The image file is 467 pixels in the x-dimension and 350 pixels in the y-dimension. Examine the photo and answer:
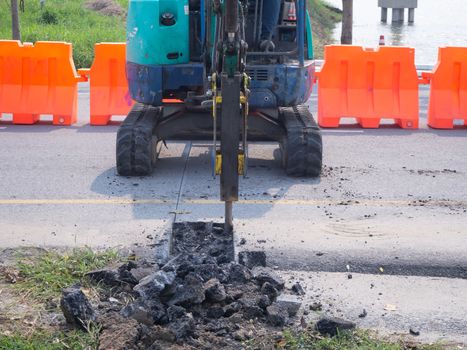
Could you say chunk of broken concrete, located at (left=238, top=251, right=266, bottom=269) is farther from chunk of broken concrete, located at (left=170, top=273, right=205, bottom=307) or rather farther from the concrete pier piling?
the concrete pier piling

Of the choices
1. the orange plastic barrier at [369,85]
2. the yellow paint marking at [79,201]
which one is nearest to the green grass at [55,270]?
the yellow paint marking at [79,201]

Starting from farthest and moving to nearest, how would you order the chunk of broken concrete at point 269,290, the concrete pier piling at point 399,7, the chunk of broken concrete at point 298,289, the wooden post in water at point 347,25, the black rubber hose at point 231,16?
the concrete pier piling at point 399,7 < the wooden post in water at point 347,25 < the black rubber hose at point 231,16 < the chunk of broken concrete at point 298,289 < the chunk of broken concrete at point 269,290

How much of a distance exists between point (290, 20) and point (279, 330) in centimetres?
554

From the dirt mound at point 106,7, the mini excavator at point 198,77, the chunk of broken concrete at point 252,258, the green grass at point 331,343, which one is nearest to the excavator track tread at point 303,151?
the mini excavator at point 198,77

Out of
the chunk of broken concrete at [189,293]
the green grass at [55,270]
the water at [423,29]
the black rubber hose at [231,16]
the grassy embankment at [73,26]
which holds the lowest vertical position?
the water at [423,29]

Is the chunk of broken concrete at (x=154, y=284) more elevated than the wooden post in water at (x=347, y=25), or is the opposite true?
the wooden post in water at (x=347, y=25)

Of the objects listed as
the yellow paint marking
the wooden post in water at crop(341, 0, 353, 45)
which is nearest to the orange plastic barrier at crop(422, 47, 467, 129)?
the yellow paint marking

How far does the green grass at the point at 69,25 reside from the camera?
2297cm

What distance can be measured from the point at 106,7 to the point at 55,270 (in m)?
28.7

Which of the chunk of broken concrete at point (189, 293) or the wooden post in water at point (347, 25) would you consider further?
the wooden post in water at point (347, 25)

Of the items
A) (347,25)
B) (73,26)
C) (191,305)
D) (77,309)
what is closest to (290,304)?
(191,305)

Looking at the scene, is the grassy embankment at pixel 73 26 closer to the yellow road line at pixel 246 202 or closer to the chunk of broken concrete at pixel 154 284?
the yellow road line at pixel 246 202

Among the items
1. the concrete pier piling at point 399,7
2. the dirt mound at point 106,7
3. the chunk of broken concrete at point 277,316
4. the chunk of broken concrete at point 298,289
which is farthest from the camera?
the concrete pier piling at point 399,7

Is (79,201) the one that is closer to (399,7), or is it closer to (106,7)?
(106,7)
